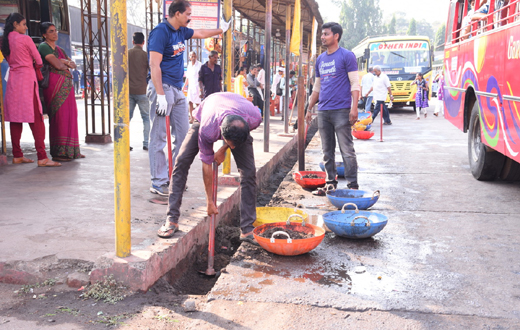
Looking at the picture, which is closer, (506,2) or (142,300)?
(142,300)

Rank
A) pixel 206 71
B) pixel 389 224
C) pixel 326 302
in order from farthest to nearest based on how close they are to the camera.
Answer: pixel 206 71 < pixel 389 224 < pixel 326 302

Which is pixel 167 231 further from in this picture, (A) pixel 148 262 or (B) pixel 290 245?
(B) pixel 290 245

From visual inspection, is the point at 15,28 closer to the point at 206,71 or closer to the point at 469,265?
the point at 206,71

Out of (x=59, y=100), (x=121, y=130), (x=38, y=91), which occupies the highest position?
(x=38, y=91)

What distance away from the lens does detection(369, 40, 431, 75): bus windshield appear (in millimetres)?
19500

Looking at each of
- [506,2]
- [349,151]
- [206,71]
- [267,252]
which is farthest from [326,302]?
[206,71]

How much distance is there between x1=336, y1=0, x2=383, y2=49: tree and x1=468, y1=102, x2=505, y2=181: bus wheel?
216 feet

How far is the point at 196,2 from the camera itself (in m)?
5.57

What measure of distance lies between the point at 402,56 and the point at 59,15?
47.3ft

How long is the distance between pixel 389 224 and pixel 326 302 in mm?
1917

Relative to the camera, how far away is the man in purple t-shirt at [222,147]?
315 cm

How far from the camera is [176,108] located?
15.9 ft

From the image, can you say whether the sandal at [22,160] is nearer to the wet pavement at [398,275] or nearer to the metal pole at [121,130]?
the wet pavement at [398,275]

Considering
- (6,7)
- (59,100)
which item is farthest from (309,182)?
(6,7)
